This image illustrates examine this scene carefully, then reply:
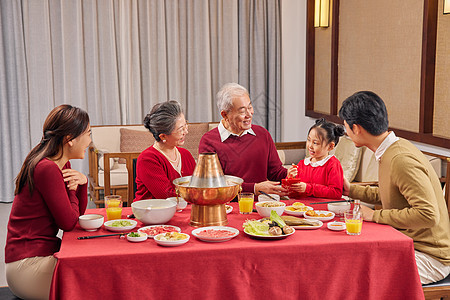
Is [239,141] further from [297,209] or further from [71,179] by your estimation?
[71,179]

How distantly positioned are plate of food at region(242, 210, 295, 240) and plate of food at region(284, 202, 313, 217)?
0.24 m

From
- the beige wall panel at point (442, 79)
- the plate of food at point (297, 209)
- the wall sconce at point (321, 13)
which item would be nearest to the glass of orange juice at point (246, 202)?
the plate of food at point (297, 209)

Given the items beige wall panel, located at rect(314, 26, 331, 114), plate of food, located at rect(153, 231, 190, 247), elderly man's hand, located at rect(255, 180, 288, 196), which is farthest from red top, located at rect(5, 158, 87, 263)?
beige wall panel, located at rect(314, 26, 331, 114)

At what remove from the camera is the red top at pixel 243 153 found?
334cm

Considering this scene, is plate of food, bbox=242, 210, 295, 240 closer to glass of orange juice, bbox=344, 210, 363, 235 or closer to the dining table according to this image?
the dining table

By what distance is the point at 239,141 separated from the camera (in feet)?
11.0

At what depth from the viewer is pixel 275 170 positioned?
348 centimetres

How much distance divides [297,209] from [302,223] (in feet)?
0.83

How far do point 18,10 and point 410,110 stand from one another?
14.6ft

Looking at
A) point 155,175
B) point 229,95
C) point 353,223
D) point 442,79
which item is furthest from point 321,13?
point 353,223

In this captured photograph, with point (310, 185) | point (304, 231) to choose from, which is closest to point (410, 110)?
point (310, 185)

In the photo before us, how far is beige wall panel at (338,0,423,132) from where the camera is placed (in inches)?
180

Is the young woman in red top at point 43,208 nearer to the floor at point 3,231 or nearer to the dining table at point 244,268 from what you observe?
the dining table at point 244,268

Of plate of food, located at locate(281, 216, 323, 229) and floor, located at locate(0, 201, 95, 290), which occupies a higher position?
plate of food, located at locate(281, 216, 323, 229)
